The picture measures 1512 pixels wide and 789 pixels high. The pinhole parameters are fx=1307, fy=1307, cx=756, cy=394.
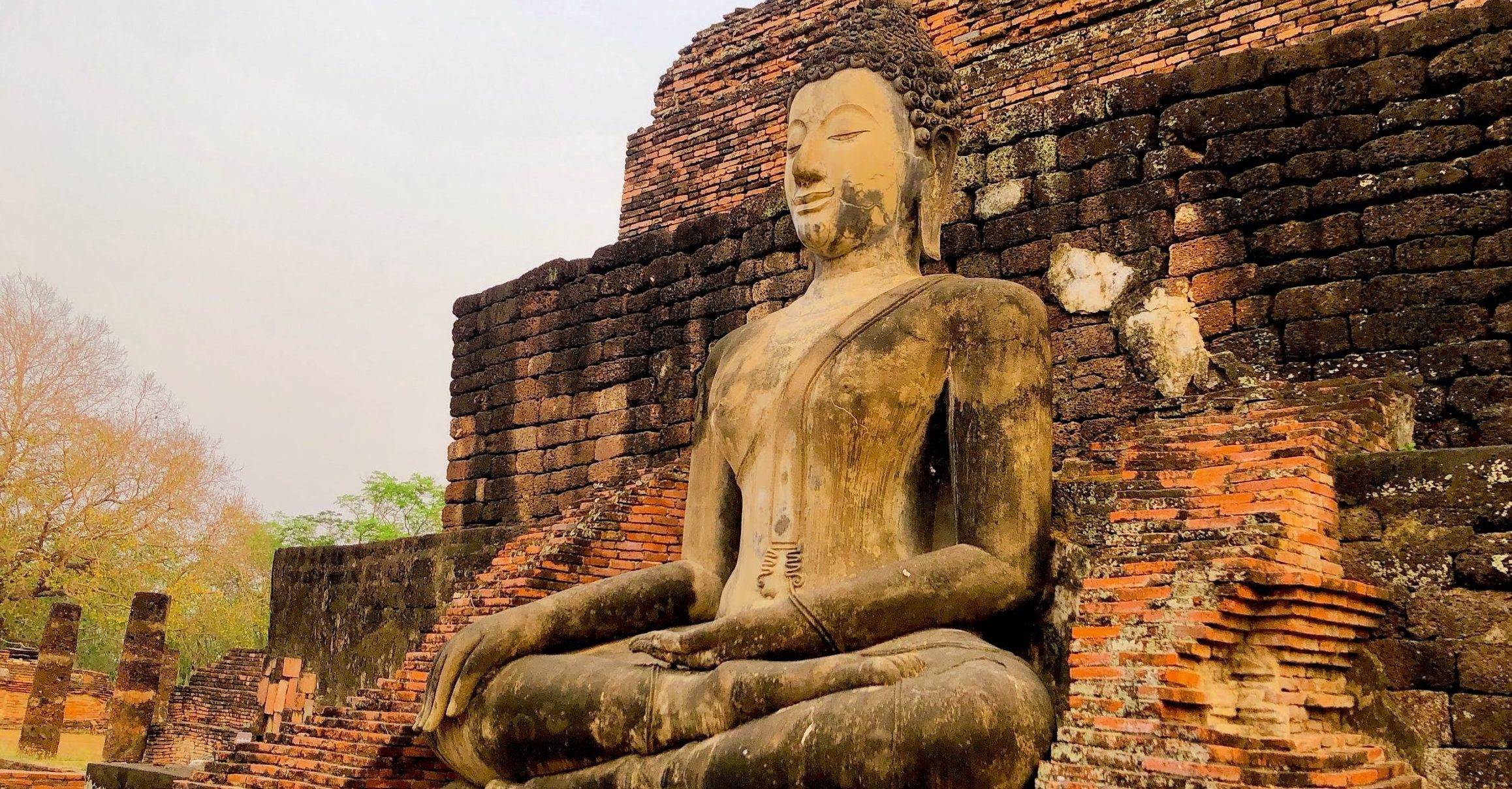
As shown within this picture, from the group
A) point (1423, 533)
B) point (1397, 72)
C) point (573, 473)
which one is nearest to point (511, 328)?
point (573, 473)

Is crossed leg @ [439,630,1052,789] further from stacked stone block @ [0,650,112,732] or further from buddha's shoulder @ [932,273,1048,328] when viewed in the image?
stacked stone block @ [0,650,112,732]

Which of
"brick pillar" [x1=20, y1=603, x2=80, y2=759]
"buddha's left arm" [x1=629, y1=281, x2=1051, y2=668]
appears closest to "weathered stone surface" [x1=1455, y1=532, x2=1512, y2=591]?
"buddha's left arm" [x1=629, y1=281, x2=1051, y2=668]

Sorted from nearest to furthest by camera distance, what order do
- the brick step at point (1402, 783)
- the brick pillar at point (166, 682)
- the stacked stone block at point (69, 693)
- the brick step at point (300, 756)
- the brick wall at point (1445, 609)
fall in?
the brick step at point (1402, 783)
the brick wall at point (1445, 609)
the brick step at point (300, 756)
the stacked stone block at point (69, 693)
the brick pillar at point (166, 682)

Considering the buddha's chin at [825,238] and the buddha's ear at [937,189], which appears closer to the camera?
the buddha's chin at [825,238]

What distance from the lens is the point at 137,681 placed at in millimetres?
19859

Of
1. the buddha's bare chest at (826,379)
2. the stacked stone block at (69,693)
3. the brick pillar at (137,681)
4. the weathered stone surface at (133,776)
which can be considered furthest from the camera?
the stacked stone block at (69,693)

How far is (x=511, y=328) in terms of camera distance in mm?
10164

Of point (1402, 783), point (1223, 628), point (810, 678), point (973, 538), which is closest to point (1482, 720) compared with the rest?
point (1402, 783)

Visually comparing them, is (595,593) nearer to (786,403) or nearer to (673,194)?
(786,403)

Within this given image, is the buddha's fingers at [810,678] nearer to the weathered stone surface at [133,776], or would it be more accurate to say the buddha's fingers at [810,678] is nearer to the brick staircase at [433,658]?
the brick staircase at [433,658]

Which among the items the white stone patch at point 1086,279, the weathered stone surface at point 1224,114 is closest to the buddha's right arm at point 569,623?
the white stone patch at point 1086,279

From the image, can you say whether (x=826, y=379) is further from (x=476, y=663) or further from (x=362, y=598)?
(x=362, y=598)

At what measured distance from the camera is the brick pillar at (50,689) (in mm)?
19312

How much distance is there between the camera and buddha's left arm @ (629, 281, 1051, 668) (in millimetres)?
3820
